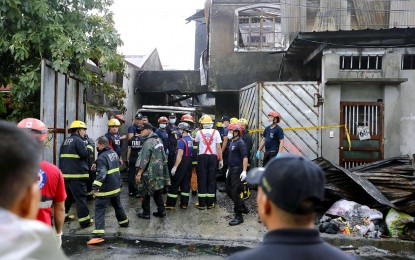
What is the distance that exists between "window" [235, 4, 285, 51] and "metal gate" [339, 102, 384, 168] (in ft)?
16.7

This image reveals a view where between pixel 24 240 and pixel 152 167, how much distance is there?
634 centimetres

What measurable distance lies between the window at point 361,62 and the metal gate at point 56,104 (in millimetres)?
6794

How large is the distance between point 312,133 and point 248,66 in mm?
4801

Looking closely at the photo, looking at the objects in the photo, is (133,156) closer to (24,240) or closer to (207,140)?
(207,140)

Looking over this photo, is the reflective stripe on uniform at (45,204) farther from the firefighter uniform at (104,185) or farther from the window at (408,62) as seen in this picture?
the window at (408,62)

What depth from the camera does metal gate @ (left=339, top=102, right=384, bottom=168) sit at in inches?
406

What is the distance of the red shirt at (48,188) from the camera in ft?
11.5

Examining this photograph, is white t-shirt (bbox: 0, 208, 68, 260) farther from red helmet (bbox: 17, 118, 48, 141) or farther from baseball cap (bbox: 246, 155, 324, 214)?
red helmet (bbox: 17, 118, 48, 141)

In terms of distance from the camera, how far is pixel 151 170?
746cm

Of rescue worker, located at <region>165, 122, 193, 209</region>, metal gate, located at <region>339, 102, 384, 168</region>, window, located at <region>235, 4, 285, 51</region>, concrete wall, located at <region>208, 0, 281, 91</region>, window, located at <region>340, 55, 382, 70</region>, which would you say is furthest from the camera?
window, located at <region>235, 4, 285, 51</region>

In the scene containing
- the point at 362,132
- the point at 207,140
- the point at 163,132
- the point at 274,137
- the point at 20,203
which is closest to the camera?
the point at 20,203

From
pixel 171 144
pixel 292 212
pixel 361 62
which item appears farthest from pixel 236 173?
pixel 292 212

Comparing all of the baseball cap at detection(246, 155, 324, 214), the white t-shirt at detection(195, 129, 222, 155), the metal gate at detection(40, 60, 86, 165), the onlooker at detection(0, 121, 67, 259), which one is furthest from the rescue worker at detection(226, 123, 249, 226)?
the onlooker at detection(0, 121, 67, 259)

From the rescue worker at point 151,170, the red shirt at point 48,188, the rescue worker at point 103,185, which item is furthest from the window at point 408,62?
the red shirt at point 48,188
